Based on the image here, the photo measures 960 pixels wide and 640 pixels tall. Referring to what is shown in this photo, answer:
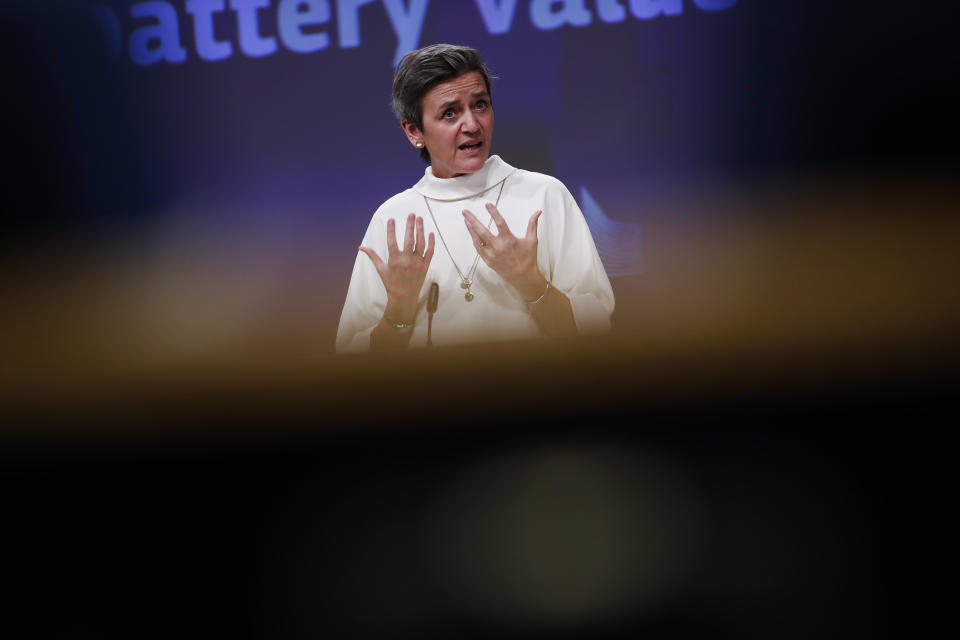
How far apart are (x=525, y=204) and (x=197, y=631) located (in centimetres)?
114

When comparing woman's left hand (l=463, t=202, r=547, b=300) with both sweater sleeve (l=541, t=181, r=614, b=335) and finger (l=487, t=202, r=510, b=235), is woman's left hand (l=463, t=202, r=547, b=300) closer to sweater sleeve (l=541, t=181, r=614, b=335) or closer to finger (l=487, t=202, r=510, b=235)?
finger (l=487, t=202, r=510, b=235)

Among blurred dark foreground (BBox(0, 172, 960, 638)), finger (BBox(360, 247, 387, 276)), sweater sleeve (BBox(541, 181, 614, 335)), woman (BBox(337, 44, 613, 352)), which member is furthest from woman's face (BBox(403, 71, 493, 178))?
blurred dark foreground (BBox(0, 172, 960, 638))

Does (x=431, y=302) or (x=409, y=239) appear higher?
(x=409, y=239)

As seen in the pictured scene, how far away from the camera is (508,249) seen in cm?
140

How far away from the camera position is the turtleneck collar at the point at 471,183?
5.22 ft

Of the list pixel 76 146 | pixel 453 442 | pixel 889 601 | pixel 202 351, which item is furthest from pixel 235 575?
pixel 76 146

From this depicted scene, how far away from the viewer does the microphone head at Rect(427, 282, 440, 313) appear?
1.50 meters

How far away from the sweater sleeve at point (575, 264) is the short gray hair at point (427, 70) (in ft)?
0.84

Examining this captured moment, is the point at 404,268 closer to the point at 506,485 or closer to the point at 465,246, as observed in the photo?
the point at 465,246

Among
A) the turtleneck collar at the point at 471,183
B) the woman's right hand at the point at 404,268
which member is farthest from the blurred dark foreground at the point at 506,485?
the turtleneck collar at the point at 471,183

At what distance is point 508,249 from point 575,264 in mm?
184

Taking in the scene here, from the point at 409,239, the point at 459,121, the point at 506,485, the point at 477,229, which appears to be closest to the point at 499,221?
the point at 477,229

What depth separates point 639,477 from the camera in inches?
19.7

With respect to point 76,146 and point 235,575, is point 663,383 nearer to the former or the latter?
point 235,575
